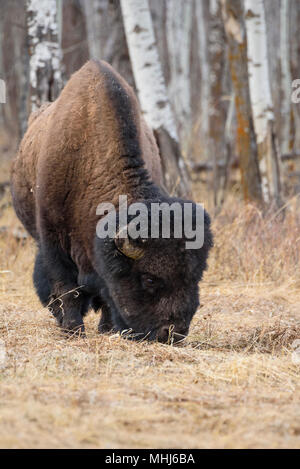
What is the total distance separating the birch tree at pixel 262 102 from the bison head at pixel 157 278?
5.13 meters

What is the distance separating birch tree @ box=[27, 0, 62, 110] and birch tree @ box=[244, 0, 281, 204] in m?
3.03

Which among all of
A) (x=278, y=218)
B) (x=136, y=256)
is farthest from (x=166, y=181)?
(x=136, y=256)

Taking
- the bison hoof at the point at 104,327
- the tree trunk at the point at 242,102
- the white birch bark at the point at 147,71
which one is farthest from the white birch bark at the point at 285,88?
the bison hoof at the point at 104,327

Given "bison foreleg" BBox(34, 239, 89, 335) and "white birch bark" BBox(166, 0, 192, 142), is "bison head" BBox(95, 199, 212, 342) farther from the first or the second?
"white birch bark" BBox(166, 0, 192, 142)

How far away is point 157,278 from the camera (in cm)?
475

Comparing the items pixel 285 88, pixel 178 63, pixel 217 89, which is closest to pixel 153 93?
pixel 217 89

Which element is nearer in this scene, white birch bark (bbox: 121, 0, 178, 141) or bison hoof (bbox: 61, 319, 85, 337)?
bison hoof (bbox: 61, 319, 85, 337)

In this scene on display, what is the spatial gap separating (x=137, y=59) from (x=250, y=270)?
340 cm

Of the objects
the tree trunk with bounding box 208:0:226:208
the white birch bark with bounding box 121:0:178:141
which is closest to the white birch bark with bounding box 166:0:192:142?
the tree trunk with bounding box 208:0:226:208

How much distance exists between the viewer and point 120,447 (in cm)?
293

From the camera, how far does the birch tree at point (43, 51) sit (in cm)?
833

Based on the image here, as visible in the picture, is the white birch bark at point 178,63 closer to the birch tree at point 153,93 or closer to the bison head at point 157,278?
the birch tree at point 153,93

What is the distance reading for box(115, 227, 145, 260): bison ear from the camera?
473 centimetres
